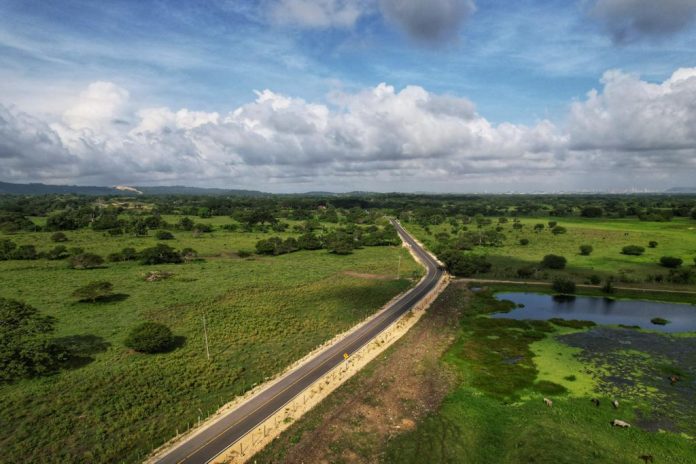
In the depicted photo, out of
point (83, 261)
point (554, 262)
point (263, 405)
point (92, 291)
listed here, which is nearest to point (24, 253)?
point (83, 261)

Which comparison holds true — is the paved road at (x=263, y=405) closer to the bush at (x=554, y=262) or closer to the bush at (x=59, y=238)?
the bush at (x=554, y=262)

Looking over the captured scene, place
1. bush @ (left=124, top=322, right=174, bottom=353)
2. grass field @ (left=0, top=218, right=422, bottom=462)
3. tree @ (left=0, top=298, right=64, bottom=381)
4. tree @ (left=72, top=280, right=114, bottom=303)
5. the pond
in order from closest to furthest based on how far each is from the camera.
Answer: grass field @ (left=0, top=218, right=422, bottom=462)
tree @ (left=0, top=298, right=64, bottom=381)
bush @ (left=124, top=322, right=174, bottom=353)
the pond
tree @ (left=72, top=280, right=114, bottom=303)

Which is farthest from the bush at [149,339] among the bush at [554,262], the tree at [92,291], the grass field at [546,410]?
the bush at [554,262]

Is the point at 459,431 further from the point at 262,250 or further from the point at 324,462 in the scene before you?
the point at 262,250

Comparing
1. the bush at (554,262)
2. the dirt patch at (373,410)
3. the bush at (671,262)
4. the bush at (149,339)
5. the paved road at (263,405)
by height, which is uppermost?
the bush at (671,262)

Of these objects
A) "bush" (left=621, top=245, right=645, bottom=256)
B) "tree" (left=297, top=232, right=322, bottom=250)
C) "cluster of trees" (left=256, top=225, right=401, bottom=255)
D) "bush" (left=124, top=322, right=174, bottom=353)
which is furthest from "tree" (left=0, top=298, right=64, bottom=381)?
"bush" (left=621, top=245, right=645, bottom=256)

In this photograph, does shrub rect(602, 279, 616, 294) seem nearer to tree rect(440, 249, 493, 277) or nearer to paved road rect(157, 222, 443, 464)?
tree rect(440, 249, 493, 277)
